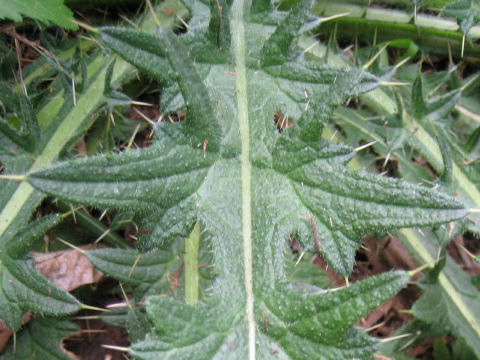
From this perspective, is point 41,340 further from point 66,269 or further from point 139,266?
point 139,266

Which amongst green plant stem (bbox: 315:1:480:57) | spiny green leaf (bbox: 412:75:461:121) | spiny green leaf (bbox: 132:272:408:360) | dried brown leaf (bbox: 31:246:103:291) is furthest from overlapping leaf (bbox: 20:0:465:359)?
green plant stem (bbox: 315:1:480:57)

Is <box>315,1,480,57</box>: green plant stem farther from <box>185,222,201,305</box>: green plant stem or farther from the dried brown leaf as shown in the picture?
the dried brown leaf

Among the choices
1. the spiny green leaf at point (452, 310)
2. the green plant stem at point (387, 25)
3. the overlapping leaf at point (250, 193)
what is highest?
the green plant stem at point (387, 25)

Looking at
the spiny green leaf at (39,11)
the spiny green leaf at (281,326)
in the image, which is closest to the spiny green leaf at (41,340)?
the spiny green leaf at (281,326)

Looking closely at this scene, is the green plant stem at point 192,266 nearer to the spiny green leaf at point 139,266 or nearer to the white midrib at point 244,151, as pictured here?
the spiny green leaf at point 139,266

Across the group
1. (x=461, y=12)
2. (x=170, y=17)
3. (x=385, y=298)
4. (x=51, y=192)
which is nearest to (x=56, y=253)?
(x=51, y=192)
